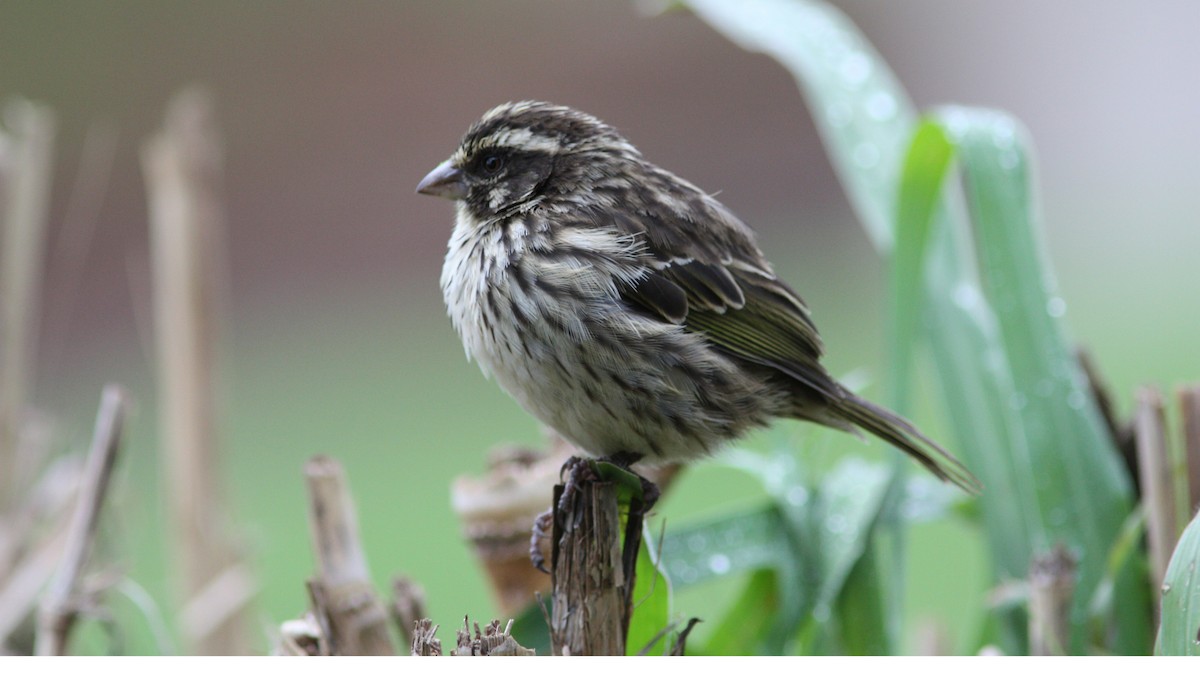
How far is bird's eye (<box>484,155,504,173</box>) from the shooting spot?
224 cm

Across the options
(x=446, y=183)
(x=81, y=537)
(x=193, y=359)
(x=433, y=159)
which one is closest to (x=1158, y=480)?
(x=446, y=183)

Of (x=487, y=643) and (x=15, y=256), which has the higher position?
(x=15, y=256)

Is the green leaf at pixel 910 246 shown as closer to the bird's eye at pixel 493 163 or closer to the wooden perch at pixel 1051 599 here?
the wooden perch at pixel 1051 599

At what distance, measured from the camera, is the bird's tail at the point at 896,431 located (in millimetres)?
2250

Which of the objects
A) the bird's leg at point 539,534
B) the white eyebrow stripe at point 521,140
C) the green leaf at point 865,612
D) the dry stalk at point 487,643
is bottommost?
the green leaf at point 865,612

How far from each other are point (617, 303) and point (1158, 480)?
951 millimetres

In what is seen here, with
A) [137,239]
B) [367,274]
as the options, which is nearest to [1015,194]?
[367,274]

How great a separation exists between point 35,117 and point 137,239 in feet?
17.7

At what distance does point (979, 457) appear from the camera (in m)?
2.57

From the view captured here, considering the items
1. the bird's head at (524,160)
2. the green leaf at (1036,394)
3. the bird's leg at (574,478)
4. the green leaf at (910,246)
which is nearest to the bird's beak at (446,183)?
the bird's head at (524,160)

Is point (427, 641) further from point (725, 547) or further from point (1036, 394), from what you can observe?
point (1036, 394)

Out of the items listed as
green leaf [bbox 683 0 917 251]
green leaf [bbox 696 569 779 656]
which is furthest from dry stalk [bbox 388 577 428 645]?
green leaf [bbox 683 0 917 251]

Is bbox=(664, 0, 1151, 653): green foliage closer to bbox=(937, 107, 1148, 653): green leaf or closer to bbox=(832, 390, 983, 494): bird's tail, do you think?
bbox=(937, 107, 1148, 653): green leaf

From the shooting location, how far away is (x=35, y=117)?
8.86 ft
